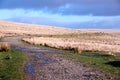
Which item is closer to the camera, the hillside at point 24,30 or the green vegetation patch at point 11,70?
the green vegetation patch at point 11,70

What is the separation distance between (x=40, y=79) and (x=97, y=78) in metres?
3.30

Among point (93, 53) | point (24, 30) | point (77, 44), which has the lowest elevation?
point (93, 53)

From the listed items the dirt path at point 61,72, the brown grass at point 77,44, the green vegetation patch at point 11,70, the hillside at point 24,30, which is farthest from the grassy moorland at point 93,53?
the hillside at point 24,30

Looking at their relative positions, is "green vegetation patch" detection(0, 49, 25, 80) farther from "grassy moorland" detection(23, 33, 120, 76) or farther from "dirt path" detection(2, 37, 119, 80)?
"grassy moorland" detection(23, 33, 120, 76)

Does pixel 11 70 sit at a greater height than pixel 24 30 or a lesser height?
lesser

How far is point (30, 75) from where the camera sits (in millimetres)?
21172

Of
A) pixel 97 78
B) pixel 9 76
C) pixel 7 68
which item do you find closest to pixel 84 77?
pixel 97 78

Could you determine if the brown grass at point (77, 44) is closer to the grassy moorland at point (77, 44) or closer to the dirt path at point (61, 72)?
the grassy moorland at point (77, 44)

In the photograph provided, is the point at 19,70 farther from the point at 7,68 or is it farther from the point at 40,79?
the point at 40,79

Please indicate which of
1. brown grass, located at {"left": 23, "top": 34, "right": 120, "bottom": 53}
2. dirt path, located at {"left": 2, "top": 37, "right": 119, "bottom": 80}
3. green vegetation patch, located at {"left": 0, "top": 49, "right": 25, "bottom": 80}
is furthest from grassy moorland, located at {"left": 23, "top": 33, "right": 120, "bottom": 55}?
dirt path, located at {"left": 2, "top": 37, "right": 119, "bottom": 80}

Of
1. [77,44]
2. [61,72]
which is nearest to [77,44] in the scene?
[77,44]

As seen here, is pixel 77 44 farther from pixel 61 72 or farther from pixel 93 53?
pixel 61 72

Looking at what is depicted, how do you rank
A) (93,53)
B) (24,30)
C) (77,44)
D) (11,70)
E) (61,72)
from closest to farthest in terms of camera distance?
(61,72), (11,70), (93,53), (77,44), (24,30)

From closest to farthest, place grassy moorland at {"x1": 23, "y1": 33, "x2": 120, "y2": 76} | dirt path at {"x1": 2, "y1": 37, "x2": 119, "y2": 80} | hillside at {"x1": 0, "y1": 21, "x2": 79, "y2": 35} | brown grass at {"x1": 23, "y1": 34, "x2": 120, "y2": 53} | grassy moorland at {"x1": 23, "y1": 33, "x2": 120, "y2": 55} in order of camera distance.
A: dirt path at {"x1": 2, "y1": 37, "x2": 119, "y2": 80} < grassy moorland at {"x1": 23, "y1": 33, "x2": 120, "y2": 76} < grassy moorland at {"x1": 23, "y1": 33, "x2": 120, "y2": 55} < brown grass at {"x1": 23, "y1": 34, "x2": 120, "y2": 53} < hillside at {"x1": 0, "y1": 21, "x2": 79, "y2": 35}
